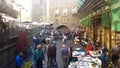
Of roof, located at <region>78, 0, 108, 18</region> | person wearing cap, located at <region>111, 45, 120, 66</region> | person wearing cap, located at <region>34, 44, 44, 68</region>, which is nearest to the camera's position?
person wearing cap, located at <region>111, 45, 120, 66</region>

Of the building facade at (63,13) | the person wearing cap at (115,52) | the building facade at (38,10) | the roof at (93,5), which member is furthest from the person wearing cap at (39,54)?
the building facade at (38,10)

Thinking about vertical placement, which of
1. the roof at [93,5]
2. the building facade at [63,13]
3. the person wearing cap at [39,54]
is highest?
the building facade at [63,13]

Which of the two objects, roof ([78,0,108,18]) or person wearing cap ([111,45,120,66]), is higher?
roof ([78,0,108,18])

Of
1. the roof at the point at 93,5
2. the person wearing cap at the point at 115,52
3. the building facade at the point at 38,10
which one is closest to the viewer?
the person wearing cap at the point at 115,52

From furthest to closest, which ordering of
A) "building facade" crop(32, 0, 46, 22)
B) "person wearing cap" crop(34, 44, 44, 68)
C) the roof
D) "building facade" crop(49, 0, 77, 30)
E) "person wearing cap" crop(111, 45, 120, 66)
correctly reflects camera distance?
"building facade" crop(32, 0, 46, 22), "building facade" crop(49, 0, 77, 30), the roof, "person wearing cap" crop(34, 44, 44, 68), "person wearing cap" crop(111, 45, 120, 66)

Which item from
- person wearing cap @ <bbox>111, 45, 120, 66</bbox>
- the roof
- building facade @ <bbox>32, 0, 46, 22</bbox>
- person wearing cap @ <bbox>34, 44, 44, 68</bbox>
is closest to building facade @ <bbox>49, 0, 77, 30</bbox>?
building facade @ <bbox>32, 0, 46, 22</bbox>

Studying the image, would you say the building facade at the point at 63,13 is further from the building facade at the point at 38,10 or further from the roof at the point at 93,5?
the roof at the point at 93,5

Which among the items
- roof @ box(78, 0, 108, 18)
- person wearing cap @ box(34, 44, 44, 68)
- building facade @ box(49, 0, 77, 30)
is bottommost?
person wearing cap @ box(34, 44, 44, 68)

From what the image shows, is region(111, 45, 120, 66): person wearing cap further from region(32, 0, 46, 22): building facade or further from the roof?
region(32, 0, 46, 22): building facade

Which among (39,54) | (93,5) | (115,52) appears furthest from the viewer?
(93,5)

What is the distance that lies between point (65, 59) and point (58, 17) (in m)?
60.7

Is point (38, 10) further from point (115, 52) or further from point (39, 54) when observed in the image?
point (115, 52)

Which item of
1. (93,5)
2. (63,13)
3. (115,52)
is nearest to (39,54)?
(115,52)

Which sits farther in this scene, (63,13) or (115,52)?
(63,13)
